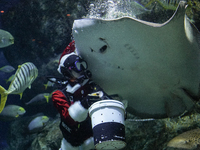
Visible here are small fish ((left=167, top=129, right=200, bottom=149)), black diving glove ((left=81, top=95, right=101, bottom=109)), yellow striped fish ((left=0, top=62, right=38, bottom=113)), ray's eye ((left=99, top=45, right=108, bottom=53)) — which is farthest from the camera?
yellow striped fish ((left=0, top=62, right=38, bottom=113))

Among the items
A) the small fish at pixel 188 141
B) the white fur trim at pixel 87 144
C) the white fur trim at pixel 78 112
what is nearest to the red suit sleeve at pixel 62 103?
the white fur trim at pixel 78 112

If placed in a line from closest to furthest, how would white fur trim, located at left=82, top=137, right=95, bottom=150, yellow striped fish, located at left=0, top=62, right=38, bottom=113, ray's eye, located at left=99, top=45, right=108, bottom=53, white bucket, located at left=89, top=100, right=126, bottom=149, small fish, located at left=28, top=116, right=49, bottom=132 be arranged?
white bucket, located at left=89, top=100, right=126, bottom=149 < ray's eye, located at left=99, top=45, right=108, bottom=53 < white fur trim, located at left=82, top=137, right=95, bottom=150 < yellow striped fish, located at left=0, top=62, right=38, bottom=113 < small fish, located at left=28, top=116, right=49, bottom=132

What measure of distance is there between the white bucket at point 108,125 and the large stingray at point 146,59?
671mm

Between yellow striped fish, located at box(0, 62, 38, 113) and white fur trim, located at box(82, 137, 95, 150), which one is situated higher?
yellow striped fish, located at box(0, 62, 38, 113)

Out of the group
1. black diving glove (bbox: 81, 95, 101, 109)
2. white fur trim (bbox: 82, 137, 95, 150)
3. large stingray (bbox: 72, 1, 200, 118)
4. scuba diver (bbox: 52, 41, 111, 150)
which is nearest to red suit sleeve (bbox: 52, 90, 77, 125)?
scuba diver (bbox: 52, 41, 111, 150)

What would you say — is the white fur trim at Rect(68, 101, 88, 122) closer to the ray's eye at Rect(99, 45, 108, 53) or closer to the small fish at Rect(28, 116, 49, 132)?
the ray's eye at Rect(99, 45, 108, 53)

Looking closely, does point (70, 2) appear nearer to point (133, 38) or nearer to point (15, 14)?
point (15, 14)

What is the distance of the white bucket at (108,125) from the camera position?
1016 mm

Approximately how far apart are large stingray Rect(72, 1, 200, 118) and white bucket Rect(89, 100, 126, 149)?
2.20 feet

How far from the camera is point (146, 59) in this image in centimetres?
166

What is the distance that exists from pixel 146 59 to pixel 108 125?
94cm

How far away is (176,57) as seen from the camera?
1613 mm

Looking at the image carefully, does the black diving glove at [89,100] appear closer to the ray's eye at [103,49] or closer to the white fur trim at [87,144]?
the ray's eye at [103,49]

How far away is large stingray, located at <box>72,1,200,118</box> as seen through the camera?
1.35 metres
